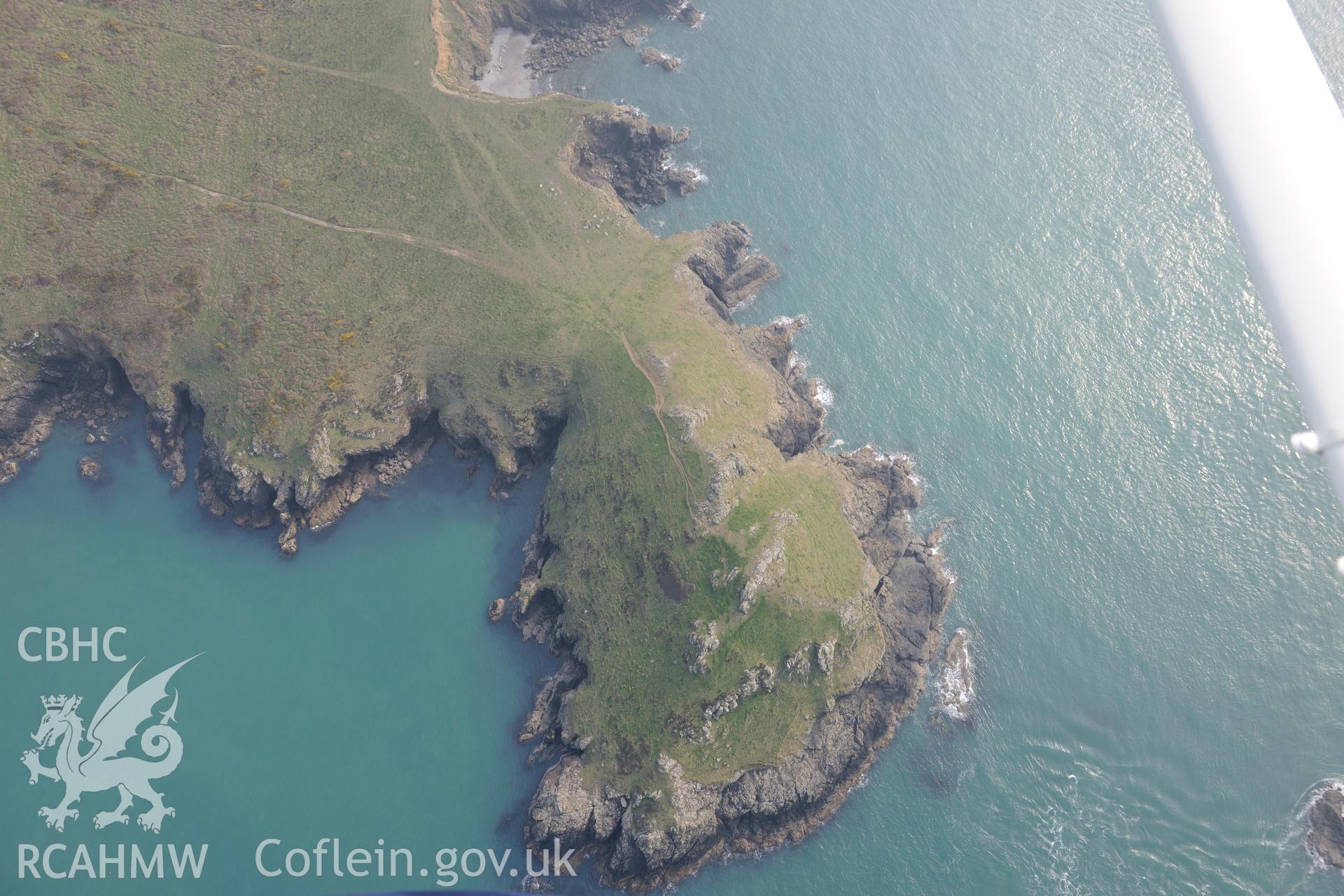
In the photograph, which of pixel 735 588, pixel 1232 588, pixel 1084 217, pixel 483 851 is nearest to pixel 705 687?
pixel 735 588

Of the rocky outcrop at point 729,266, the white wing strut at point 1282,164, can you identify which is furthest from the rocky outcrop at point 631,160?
the white wing strut at point 1282,164

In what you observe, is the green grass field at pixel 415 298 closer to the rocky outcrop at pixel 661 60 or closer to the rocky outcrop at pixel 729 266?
the rocky outcrop at pixel 729 266

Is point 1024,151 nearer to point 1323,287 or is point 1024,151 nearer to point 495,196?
point 495,196

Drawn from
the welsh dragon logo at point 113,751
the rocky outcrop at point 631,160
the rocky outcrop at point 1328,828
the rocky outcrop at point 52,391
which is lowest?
the welsh dragon logo at point 113,751

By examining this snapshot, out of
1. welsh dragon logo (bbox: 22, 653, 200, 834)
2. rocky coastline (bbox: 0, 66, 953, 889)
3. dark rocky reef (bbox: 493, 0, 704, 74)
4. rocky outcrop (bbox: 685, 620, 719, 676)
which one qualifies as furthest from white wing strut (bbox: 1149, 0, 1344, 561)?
dark rocky reef (bbox: 493, 0, 704, 74)

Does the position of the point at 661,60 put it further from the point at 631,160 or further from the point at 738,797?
the point at 738,797

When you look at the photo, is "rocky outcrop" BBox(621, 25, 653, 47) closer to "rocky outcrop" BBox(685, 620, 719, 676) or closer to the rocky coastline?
the rocky coastline
